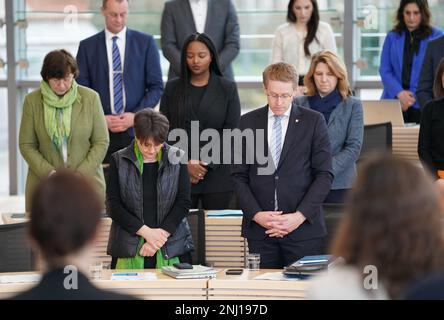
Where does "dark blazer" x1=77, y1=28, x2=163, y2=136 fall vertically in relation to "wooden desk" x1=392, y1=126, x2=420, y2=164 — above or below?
above

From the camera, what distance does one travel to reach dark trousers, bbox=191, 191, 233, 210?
6582 millimetres

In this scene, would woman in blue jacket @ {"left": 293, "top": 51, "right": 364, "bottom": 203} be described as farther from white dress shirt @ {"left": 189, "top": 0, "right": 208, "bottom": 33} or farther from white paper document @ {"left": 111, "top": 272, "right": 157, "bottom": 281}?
white dress shirt @ {"left": 189, "top": 0, "right": 208, "bottom": 33}

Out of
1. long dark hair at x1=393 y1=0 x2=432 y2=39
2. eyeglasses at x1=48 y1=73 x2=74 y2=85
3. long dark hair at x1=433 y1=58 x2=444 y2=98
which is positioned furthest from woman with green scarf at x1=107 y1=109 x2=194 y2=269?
long dark hair at x1=393 y1=0 x2=432 y2=39

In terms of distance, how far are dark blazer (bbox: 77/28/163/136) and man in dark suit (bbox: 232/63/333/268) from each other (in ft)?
7.54

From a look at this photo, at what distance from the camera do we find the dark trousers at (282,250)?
523cm

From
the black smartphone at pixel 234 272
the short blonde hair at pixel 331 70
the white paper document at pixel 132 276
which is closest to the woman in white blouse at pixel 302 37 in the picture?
the short blonde hair at pixel 331 70

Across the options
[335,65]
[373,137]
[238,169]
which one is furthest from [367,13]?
[238,169]

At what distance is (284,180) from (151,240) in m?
0.79

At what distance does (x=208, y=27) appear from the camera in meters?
8.24

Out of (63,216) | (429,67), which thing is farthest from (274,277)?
(429,67)

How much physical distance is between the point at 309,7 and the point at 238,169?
340 cm

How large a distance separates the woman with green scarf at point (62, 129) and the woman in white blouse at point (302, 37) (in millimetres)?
2438

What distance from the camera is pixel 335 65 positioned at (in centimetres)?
615

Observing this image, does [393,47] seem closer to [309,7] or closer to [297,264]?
[309,7]
